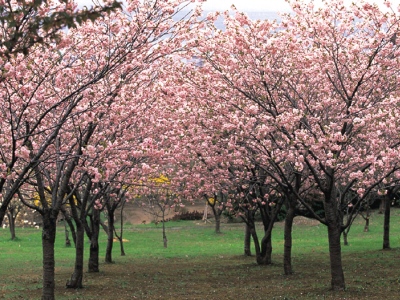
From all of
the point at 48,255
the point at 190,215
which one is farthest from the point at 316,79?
the point at 190,215

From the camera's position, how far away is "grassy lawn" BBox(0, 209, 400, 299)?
51.6 ft

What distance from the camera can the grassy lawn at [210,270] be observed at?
1573 cm

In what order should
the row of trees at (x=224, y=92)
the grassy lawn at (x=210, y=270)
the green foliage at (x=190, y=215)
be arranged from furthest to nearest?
the green foliage at (x=190, y=215) → the grassy lawn at (x=210, y=270) → the row of trees at (x=224, y=92)

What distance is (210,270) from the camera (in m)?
22.2

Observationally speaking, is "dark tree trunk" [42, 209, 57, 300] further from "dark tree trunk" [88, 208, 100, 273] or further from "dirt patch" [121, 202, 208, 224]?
"dirt patch" [121, 202, 208, 224]

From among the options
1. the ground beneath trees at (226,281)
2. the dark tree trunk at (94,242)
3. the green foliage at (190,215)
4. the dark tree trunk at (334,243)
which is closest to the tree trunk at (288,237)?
the ground beneath trees at (226,281)

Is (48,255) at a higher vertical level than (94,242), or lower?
higher

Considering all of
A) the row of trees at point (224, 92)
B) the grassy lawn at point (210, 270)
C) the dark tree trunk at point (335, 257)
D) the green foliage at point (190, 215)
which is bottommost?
the grassy lawn at point (210, 270)

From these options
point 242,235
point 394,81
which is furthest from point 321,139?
point 242,235

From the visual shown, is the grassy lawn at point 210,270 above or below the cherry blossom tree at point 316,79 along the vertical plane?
below

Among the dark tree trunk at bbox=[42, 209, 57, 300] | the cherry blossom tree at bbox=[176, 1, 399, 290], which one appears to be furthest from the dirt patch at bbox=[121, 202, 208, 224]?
the cherry blossom tree at bbox=[176, 1, 399, 290]

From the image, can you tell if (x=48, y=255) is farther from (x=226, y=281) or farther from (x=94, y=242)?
(x=94, y=242)

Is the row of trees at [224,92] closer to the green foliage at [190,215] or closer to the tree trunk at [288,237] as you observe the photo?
the tree trunk at [288,237]

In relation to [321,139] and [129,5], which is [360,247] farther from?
[129,5]
